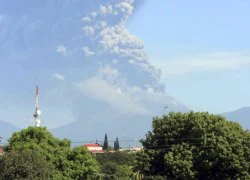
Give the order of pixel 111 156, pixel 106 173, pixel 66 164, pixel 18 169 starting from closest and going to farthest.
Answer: pixel 18 169
pixel 66 164
pixel 106 173
pixel 111 156

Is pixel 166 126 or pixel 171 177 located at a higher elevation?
pixel 166 126

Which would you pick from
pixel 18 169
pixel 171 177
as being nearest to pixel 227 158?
pixel 171 177

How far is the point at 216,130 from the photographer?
49750 millimetres

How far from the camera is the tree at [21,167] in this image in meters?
37.8

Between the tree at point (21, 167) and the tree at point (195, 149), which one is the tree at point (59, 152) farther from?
the tree at point (21, 167)

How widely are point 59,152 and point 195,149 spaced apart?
39.6ft

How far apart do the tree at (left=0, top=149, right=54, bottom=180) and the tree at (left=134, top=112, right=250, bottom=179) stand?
13.0 meters

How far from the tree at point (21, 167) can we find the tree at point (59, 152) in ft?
36.0

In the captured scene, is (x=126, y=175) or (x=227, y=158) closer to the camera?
(x=227, y=158)

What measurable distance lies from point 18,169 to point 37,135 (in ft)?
48.8

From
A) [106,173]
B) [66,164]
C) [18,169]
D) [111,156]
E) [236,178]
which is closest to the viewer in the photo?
[18,169]

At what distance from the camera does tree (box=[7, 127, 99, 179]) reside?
51.1m

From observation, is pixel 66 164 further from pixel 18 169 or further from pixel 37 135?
pixel 18 169

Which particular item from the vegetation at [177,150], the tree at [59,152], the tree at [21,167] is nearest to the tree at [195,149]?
the vegetation at [177,150]
